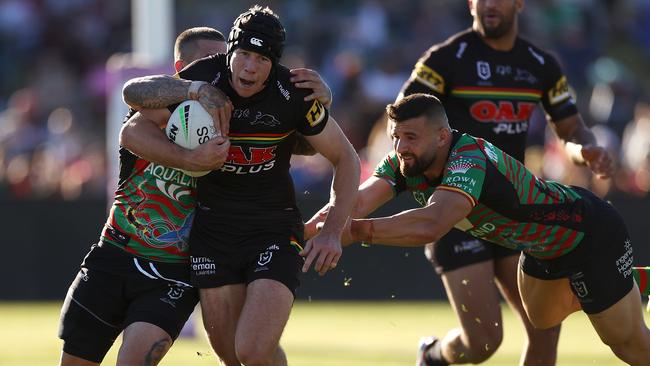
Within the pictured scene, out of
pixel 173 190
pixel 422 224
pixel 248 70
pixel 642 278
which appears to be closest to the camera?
pixel 248 70

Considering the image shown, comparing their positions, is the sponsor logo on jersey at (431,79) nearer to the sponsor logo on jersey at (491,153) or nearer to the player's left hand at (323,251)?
the sponsor logo on jersey at (491,153)

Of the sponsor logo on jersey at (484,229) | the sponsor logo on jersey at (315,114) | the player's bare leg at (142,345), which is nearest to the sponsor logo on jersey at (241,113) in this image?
the sponsor logo on jersey at (315,114)

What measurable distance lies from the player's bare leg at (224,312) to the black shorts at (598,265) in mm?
1985

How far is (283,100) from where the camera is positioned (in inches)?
291

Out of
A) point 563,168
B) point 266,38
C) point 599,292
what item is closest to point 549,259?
point 599,292

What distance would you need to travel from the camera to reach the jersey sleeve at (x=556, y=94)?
9.38 meters

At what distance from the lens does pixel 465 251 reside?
30.0 feet

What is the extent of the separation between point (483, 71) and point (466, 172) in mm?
A: 1925

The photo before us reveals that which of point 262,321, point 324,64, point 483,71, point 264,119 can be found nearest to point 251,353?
point 262,321

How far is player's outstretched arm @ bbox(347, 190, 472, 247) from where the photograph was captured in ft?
24.2

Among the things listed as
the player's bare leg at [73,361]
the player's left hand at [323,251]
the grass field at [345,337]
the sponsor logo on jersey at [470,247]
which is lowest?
the grass field at [345,337]

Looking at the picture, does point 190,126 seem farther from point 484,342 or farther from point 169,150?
point 484,342

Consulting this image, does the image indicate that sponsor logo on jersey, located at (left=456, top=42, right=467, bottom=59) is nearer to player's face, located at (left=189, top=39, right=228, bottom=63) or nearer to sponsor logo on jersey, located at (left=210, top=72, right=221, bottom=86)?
player's face, located at (left=189, top=39, right=228, bottom=63)

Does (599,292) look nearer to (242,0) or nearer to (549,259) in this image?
(549,259)
